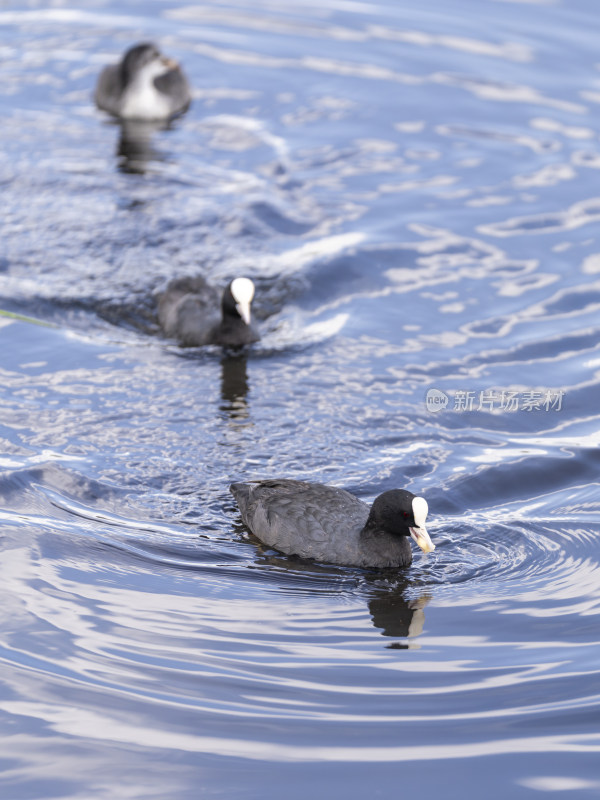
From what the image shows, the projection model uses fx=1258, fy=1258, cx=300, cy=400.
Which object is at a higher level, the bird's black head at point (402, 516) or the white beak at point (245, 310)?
the white beak at point (245, 310)

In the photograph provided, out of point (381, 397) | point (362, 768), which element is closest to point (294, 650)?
point (362, 768)

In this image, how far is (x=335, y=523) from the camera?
8.06 m

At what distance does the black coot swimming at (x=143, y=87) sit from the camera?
16.7 metres

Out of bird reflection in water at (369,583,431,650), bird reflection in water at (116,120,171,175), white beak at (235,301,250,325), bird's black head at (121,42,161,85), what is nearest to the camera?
bird reflection in water at (369,583,431,650)

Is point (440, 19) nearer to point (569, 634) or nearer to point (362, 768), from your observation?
point (569, 634)

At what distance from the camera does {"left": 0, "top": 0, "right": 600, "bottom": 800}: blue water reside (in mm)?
6488

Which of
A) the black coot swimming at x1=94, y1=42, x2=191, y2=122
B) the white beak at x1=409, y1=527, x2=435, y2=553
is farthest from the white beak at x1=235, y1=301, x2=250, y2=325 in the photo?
the black coot swimming at x1=94, y1=42, x2=191, y2=122

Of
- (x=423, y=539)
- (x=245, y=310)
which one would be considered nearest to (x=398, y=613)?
(x=423, y=539)

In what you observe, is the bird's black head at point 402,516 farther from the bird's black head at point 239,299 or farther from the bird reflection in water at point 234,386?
the bird's black head at point 239,299
